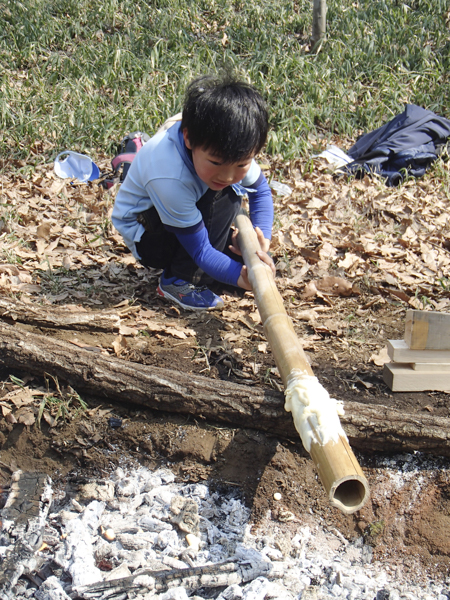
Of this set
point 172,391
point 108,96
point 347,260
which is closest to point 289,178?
point 347,260

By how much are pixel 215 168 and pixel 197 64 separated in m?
4.71

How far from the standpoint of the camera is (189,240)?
9.77 feet

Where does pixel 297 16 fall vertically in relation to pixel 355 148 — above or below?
above

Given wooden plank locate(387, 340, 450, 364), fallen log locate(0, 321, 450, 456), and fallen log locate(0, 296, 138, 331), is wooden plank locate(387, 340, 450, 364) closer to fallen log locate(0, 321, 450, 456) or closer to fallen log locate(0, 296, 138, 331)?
fallen log locate(0, 321, 450, 456)

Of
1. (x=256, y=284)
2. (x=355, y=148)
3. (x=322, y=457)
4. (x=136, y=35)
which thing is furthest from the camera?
(x=136, y=35)

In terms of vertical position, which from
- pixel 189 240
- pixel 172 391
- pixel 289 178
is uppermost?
pixel 189 240

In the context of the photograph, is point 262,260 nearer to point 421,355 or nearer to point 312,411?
point 421,355

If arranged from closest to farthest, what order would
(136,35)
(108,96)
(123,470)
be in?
1. (123,470)
2. (108,96)
3. (136,35)

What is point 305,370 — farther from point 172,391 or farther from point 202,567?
point 202,567

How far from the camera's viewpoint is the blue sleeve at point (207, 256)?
2908 millimetres

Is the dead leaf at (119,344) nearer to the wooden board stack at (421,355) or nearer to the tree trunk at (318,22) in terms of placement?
the wooden board stack at (421,355)

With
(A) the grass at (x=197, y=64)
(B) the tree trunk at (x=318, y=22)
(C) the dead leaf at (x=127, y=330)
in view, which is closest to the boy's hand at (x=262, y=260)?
(C) the dead leaf at (x=127, y=330)

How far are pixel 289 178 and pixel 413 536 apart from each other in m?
3.95

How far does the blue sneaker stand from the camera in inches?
130
